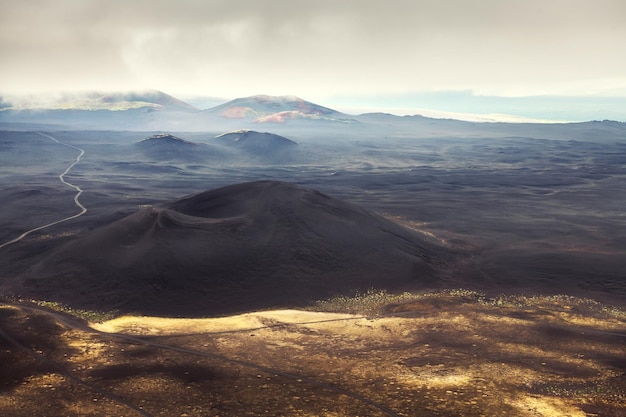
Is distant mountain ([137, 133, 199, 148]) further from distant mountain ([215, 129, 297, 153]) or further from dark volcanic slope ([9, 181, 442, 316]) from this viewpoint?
dark volcanic slope ([9, 181, 442, 316])

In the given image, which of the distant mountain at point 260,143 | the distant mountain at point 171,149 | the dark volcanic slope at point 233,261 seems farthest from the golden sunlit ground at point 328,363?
the distant mountain at point 260,143

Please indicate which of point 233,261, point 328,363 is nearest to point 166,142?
point 233,261

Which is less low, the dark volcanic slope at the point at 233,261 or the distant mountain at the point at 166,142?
the distant mountain at the point at 166,142

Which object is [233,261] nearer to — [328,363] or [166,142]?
[328,363]

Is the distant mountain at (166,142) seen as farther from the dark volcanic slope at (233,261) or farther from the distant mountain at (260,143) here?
the dark volcanic slope at (233,261)

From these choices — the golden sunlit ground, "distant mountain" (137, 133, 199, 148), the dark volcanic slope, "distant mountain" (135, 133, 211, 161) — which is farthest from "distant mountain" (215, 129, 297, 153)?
the golden sunlit ground

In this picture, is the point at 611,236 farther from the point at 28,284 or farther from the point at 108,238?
the point at 28,284
